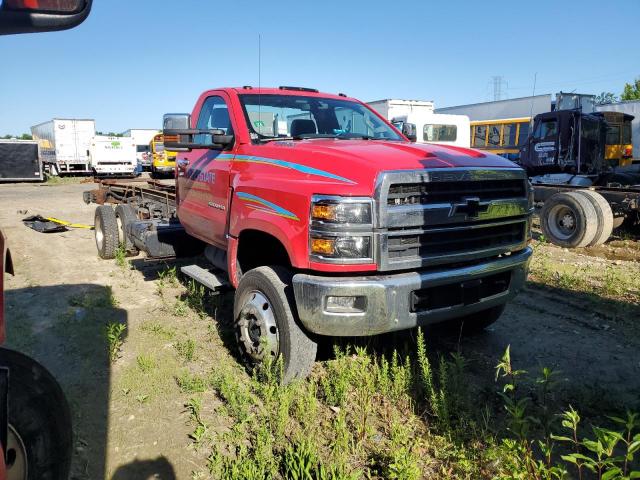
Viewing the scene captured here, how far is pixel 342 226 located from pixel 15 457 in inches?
79.6

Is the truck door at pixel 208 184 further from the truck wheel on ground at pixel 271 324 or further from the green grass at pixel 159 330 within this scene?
the green grass at pixel 159 330

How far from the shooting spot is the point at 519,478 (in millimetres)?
2295

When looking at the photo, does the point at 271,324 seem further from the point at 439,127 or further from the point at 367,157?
the point at 439,127

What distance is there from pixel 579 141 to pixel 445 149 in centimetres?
931

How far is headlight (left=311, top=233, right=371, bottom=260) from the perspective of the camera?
3.07 m

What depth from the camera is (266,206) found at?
3605mm

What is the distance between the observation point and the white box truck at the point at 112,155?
30.3 meters

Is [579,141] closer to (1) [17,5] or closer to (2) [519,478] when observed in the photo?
(2) [519,478]

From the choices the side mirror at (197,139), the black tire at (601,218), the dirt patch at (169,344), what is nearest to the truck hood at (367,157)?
the side mirror at (197,139)

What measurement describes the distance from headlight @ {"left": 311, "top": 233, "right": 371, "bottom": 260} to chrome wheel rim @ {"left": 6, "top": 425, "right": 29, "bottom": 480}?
1.85 m

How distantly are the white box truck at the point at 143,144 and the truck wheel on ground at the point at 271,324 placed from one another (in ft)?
98.4

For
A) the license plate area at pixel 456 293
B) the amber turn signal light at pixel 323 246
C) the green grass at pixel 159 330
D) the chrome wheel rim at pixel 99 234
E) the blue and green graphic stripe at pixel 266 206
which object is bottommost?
the green grass at pixel 159 330

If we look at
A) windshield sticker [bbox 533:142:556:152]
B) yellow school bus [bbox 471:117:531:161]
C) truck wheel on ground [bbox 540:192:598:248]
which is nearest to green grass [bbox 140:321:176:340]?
truck wheel on ground [bbox 540:192:598:248]

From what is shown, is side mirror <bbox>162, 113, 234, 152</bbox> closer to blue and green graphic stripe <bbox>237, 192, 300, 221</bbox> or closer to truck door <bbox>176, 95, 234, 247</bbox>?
truck door <bbox>176, 95, 234, 247</bbox>
